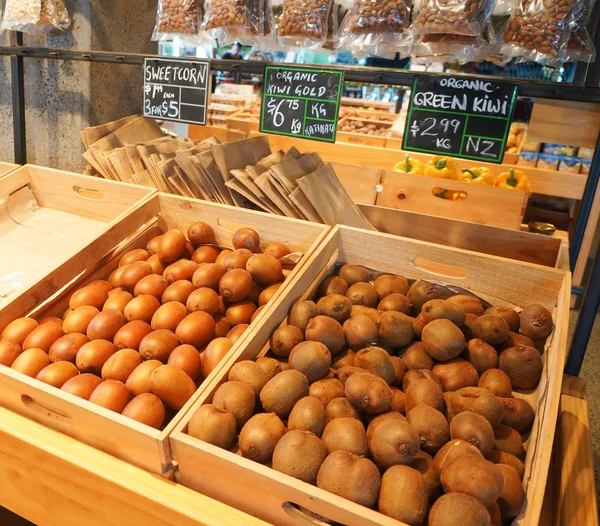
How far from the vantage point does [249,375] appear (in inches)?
43.1

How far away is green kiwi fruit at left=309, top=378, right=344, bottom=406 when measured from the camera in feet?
3.54

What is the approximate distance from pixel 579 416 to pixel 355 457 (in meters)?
0.83

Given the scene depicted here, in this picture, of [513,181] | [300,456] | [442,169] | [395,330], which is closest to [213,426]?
[300,456]

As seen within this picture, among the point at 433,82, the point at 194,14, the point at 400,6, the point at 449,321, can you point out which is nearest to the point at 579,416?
the point at 449,321

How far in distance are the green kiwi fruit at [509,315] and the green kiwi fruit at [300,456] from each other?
0.63m

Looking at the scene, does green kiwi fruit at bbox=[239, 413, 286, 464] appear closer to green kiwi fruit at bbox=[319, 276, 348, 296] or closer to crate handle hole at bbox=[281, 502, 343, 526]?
crate handle hole at bbox=[281, 502, 343, 526]

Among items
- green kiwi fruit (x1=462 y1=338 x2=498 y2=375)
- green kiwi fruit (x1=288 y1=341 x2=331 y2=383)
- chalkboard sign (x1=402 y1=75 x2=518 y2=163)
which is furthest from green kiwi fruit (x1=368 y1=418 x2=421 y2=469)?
chalkboard sign (x1=402 y1=75 x2=518 y2=163)

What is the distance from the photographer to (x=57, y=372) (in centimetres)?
115

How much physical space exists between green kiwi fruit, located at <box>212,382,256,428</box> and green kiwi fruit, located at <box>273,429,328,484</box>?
12cm

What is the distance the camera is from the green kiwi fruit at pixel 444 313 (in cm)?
125

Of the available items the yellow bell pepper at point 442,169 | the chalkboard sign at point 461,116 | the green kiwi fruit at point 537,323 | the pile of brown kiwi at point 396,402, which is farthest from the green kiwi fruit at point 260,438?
the yellow bell pepper at point 442,169

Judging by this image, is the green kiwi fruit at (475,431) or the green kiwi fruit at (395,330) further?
the green kiwi fruit at (395,330)

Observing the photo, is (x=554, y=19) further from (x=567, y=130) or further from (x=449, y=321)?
(x=449, y=321)

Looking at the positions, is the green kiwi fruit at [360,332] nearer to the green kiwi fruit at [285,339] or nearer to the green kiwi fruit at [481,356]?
the green kiwi fruit at [285,339]
